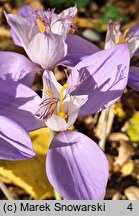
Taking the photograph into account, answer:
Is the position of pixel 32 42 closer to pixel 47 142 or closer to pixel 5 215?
pixel 5 215

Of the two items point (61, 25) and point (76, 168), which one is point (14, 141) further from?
point (61, 25)

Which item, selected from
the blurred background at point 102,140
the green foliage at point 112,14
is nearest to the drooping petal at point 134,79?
the blurred background at point 102,140

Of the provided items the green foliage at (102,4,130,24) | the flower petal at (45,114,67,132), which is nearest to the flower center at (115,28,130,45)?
the flower petal at (45,114,67,132)

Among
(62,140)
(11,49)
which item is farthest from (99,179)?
(11,49)

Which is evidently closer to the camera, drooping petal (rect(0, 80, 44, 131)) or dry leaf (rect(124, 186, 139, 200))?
drooping petal (rect(0, 80, 44, 131))

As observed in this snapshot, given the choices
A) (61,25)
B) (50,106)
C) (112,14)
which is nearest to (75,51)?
(61,25)

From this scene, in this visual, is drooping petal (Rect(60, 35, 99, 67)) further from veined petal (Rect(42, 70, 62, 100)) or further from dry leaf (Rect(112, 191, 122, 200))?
dry leaf (Rect(112, 191, 122, 200))

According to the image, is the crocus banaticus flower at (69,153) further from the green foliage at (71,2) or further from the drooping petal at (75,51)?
the green foliage at (71,2)
